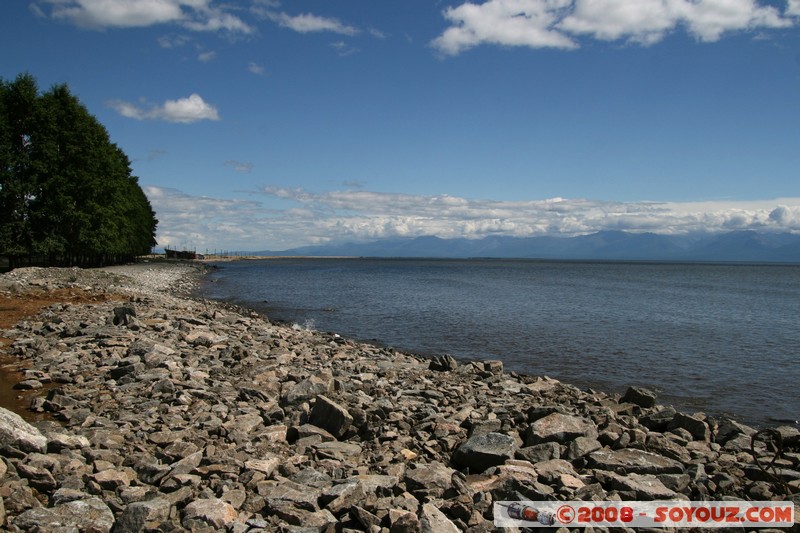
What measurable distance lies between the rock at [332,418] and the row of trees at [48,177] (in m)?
45.3

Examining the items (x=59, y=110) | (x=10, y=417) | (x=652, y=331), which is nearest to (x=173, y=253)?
(x=59, y=110)

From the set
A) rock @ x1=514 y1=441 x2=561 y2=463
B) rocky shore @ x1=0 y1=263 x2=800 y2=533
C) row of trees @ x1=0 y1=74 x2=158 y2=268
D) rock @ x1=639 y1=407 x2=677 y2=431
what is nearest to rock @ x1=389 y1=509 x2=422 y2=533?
rocky shore @ x1=0 y1=263 x2=800 y2=533

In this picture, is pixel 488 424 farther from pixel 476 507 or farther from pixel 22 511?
pixel 22 511

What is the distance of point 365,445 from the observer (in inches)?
414

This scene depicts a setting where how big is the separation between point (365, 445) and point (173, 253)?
180 metres

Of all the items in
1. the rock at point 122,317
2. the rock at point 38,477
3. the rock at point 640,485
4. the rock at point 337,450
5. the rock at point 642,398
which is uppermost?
the rock at point 122,317

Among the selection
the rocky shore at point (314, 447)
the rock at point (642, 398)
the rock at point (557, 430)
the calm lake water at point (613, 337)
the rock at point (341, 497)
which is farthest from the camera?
the calm lake water at point (613, 337)

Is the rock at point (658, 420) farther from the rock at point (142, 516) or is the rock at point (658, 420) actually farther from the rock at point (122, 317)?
the rock at point (122, 317)

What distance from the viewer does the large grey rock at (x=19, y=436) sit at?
26.7 ft

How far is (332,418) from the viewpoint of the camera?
1095 cm

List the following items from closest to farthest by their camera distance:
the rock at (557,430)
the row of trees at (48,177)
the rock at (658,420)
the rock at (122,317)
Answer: the rock at (557,430)
the rock at (658,420)
the rock at (122,317)
the row of trees at (48,177)

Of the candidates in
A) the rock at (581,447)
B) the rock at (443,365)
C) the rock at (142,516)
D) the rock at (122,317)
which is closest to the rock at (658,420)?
the rock at (581,447)

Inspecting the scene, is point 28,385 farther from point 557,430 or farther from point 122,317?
point 557,430

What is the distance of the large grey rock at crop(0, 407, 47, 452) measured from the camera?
8.14 metres
